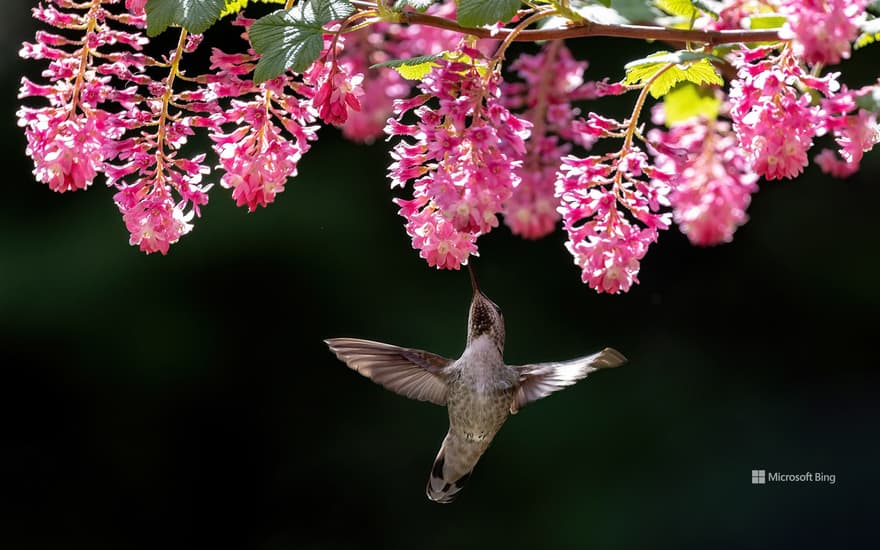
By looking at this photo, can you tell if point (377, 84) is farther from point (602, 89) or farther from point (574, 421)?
point (574, 421)

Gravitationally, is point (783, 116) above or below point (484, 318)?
above

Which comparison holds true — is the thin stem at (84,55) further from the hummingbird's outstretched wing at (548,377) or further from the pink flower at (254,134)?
the hummingbird's outstretched wing at (548,377)

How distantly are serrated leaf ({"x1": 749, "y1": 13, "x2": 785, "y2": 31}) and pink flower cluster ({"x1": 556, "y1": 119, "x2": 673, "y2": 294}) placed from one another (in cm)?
26

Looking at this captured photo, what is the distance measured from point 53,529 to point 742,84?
3.55 metres

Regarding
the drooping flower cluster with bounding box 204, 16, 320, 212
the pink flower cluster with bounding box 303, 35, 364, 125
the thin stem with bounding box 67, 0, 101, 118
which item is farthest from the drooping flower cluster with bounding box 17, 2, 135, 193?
the pink flower cluster with bounding box 303, 35, 364, 125

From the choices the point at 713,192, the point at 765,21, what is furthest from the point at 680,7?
the point at 713,192

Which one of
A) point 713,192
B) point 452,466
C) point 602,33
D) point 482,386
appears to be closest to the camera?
point 713,192

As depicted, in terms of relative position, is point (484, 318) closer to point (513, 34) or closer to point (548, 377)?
point (548, 377)

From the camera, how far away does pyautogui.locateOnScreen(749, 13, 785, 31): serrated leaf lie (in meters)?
1.25

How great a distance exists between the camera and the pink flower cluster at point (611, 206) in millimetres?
1136

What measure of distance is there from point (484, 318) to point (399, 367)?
0.57 ft

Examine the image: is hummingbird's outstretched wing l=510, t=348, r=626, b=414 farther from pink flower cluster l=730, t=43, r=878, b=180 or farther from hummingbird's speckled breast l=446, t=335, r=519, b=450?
pink flower cluster l=730, t=43, r=878, b=180

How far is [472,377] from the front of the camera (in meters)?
1.73

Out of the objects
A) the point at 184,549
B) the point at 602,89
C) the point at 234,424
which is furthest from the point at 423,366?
the point at 184,549
